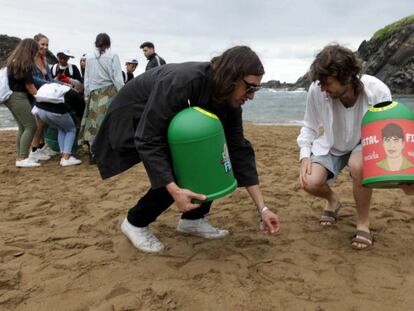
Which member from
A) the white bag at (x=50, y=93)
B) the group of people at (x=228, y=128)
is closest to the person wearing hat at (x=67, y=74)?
the white bag at (x=50, y=93)

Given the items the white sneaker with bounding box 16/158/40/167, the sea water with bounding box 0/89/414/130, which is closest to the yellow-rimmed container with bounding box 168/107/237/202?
the white sneaker with bounding box 16/158/40/167

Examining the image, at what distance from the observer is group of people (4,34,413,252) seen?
2.15 metres

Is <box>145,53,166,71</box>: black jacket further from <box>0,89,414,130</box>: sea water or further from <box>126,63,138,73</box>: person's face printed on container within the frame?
<box>0,89,414,130</box>: sea water

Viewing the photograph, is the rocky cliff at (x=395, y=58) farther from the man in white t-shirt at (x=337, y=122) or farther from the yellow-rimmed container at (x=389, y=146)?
the yellow-rimmed container at (x=389, y=146)

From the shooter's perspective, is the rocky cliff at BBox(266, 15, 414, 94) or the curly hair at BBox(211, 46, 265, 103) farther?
the rocky cliff at BBox(266, 15, 414, 94)

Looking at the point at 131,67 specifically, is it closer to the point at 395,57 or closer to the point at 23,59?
the point at 23,59

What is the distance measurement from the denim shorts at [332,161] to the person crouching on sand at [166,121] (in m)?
0.53

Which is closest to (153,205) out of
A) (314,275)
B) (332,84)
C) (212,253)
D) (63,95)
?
Result: (212,253)

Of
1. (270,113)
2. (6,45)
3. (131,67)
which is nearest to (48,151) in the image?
(131,67)

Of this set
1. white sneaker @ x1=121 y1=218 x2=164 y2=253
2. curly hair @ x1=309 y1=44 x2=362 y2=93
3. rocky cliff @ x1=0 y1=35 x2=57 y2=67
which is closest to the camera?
curly hair @ x1=309 y1=44 x2=362 y2=93

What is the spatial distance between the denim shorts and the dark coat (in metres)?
0.53

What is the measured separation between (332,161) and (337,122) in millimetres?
272

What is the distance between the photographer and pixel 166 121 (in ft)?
7.07

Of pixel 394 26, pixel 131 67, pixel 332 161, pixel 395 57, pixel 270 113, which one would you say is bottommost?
pixel 270 113
